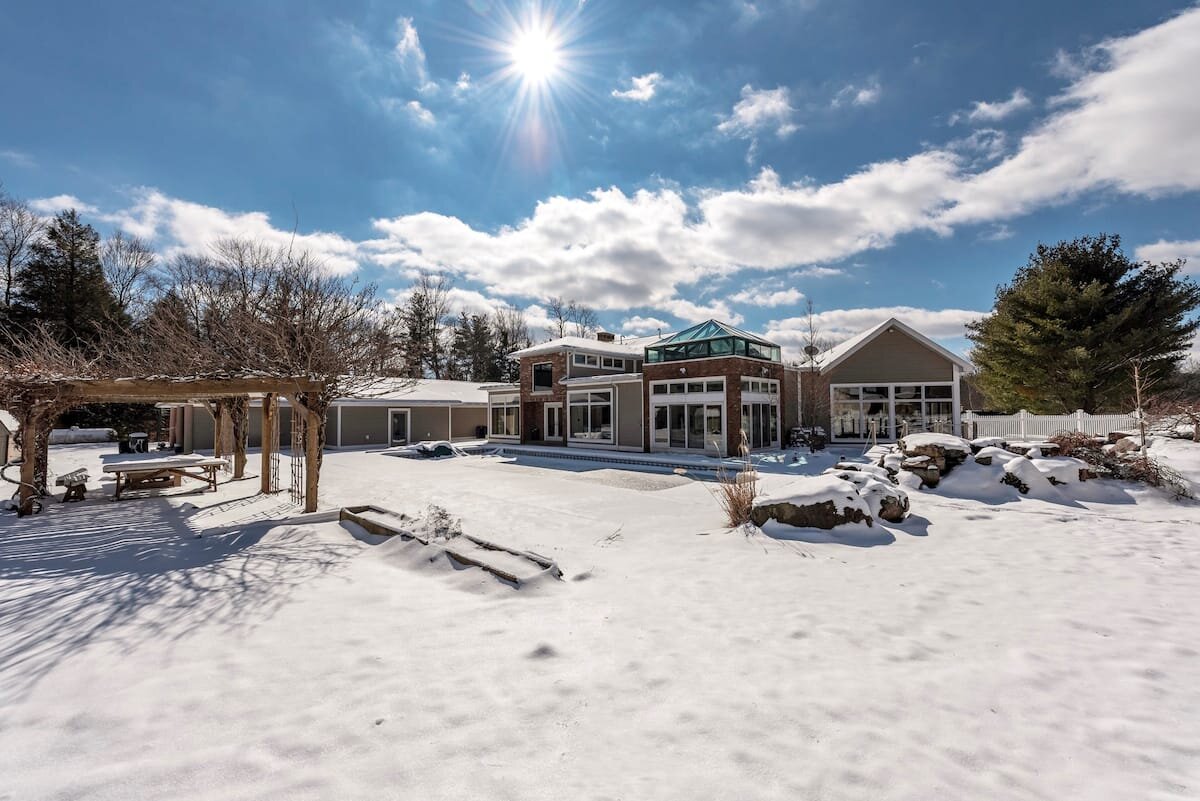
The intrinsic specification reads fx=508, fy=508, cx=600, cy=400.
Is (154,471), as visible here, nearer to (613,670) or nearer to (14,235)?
(613,670)

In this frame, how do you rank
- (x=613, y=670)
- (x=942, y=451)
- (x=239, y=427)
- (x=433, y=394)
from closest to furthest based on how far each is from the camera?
(x=613, y=670) < (x=942, y=451) < (x=239, y=427) < (x=433, y=394)

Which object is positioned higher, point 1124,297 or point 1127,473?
point 1124,297

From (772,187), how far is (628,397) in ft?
31.4

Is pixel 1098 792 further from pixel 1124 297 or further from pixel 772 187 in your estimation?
pixel 1124 297

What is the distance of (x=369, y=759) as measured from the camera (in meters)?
2.42

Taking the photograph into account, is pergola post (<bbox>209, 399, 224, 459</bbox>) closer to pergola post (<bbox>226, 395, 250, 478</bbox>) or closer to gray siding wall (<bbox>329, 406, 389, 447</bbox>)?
pergola post (<bbox>226, 395, 250, 478</bbox>)

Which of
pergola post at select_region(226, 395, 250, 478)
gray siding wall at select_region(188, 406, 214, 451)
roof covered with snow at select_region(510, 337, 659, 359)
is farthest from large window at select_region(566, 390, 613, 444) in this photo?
gray siding wall at select_region(188, 406, 214, 451)

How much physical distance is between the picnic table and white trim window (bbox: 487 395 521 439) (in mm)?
14418

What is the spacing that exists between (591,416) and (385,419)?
11.2 meters

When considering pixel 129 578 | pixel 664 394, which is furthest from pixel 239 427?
pixel 664 394

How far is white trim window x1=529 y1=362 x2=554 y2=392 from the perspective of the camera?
23.3m

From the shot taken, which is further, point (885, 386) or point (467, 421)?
point (467, 421)

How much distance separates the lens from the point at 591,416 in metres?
21.8

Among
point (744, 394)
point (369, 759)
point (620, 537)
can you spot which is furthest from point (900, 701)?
point (744, 394)
